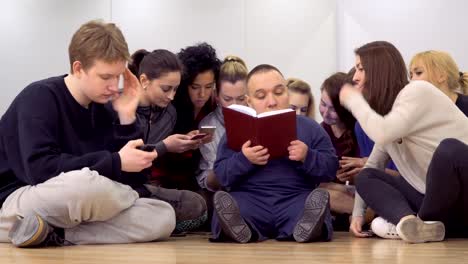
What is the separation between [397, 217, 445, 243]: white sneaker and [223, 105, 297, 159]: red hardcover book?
46 centimetres

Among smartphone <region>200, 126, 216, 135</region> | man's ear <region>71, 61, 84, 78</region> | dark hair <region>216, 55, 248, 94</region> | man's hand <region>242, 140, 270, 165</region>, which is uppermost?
man's ear <region>71, 61, 84, 78</region>

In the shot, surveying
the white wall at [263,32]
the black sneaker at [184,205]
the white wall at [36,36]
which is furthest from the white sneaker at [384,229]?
the white wall at [36,36]

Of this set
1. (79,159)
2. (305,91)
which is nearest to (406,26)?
(305,91)

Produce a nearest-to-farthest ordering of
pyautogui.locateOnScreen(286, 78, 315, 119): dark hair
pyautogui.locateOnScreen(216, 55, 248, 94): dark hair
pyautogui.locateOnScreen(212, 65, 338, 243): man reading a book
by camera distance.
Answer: pyautogui.locateOnScreen(212, 65, 338, 243): man reading a book < pyautogui.locateOnScreen(216, 55, 248, 94): dark hair < pyautogui.locateOnScreen(286, 78, 315, 119): dark hair

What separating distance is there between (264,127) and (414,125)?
0.48m

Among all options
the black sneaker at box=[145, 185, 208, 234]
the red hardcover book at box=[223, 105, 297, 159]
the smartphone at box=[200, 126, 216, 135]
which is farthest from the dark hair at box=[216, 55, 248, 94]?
the red hardcover book at box=[223, 105, 297, 159]

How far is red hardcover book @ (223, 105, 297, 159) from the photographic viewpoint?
2463mm

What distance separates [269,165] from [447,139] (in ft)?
1.98

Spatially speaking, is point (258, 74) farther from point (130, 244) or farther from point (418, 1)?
point (418, 1)

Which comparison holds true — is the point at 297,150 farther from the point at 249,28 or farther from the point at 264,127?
Answer: the point at 249,28

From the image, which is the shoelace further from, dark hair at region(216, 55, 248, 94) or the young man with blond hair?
dark hair at region(216, 55, 248, 94)

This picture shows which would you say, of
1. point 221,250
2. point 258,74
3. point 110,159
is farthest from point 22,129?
point 258,74

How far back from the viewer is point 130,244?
2.34 meters

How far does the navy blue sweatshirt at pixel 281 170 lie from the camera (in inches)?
101
